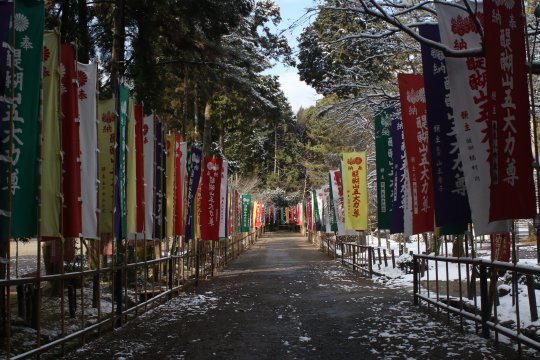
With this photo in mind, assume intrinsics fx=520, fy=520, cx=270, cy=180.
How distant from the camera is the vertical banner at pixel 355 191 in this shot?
1920 centimetres

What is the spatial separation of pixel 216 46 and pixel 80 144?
8042mm

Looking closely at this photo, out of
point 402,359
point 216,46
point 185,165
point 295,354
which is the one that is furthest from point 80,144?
point 216,46

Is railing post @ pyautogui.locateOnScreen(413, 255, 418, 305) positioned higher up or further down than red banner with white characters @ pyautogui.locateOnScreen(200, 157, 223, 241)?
further down

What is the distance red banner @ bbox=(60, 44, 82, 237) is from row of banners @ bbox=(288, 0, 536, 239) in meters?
5.39

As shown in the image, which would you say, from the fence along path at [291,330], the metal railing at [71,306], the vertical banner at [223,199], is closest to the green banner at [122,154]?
the metal railing at [71,306]

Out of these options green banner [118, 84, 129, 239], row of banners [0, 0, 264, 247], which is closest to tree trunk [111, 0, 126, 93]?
row of banners [0, 0, 264, 247]

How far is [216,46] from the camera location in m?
15.1

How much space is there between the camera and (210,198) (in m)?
17.9

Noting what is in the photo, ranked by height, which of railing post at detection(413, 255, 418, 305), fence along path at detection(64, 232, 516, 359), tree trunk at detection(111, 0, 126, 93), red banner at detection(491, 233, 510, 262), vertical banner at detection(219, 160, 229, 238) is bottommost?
fence along path at detection(64, 232, 516, 359)

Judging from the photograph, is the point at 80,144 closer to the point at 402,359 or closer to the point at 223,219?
the point at 402,359

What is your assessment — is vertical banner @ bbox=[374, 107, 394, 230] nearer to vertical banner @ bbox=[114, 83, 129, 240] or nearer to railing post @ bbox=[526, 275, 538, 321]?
railing post @ bbox=[526, 275, 538, 321]

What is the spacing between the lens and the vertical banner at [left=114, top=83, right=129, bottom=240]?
919cm

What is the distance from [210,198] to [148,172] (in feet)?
21.4

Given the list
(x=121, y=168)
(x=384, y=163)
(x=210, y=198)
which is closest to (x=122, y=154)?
(x=121, y=168)
